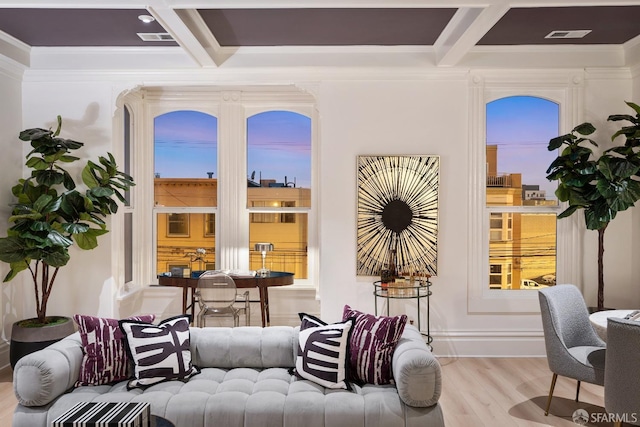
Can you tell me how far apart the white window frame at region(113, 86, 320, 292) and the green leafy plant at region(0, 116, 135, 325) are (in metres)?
1.39

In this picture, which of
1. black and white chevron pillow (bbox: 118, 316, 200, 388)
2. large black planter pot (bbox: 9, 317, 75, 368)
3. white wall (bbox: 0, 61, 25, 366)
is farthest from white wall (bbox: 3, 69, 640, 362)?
black and white chevron pillow (bbox: 118, 316, 200, 388)

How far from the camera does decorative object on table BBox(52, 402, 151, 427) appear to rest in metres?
2.13

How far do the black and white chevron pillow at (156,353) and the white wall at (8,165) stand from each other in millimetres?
2497

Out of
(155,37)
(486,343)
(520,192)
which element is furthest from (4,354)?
(520,192)

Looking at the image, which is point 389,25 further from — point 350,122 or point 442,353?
point 442,353

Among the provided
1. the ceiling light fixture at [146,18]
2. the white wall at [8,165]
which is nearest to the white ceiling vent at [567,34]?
the ceiling light fixture at [146,18]

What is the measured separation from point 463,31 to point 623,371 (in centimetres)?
270

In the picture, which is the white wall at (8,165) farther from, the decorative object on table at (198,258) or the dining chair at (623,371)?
the dining chair at (623,371)

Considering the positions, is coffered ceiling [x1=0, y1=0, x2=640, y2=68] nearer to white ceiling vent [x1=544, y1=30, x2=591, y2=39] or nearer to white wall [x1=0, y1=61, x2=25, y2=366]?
white ceiling vent [x1=544, y1=30, x2=591, y2=39]

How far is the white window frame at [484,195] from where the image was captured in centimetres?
539

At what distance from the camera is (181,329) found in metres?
3.39

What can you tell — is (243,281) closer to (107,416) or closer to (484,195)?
(484,195)

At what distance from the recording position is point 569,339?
3908 millimetres

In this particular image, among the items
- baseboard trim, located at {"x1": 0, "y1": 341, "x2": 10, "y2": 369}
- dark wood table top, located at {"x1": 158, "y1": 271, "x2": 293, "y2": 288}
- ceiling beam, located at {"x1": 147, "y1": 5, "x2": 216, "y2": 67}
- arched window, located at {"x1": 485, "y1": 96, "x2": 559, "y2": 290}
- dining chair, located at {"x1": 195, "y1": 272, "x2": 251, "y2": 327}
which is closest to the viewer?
ceiling beam, located at {"x1": 147, "y1": 5, "x2": 216, "y2": 67}
